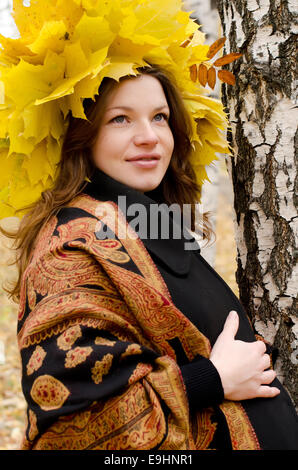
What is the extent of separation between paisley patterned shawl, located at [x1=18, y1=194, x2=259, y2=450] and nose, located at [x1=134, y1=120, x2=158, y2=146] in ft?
1.23

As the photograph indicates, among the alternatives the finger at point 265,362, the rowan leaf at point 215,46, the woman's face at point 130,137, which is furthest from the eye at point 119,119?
the finger at point 265,362

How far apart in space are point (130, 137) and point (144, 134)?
6 centimetres

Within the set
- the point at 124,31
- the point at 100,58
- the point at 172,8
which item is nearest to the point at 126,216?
the point at 100,58

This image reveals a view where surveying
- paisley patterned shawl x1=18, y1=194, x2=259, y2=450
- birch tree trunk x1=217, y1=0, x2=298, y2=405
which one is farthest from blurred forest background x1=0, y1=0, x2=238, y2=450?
paisley patterned shawl x1=18, y1=194, x2=259, y2=450

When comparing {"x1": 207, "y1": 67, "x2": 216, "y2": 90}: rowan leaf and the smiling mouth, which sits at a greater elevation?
{"x1": 207, "y1": 67, "x2": 216, "y2": 90}: rowan leaf

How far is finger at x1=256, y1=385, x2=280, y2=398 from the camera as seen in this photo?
1.77m

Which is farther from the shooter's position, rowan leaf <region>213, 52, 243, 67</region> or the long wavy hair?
rowan leaf <region>213, 52, 243, 67</region>

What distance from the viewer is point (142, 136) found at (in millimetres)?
1893

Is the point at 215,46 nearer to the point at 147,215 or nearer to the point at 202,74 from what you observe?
the point at 202,74

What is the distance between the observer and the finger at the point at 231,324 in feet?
5.91

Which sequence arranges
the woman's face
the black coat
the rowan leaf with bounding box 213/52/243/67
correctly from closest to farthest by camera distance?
the black coat < the woman's face < the rowan leaf with bounding box 213/52/243/67

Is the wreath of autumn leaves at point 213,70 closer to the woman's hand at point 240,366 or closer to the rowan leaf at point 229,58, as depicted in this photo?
the rowan leaf at point 229,58

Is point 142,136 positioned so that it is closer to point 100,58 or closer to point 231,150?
point 100,58

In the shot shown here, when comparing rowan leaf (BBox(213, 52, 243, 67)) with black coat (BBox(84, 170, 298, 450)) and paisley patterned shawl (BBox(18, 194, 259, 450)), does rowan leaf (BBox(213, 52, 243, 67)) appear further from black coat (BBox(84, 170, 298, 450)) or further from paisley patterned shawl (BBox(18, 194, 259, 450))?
paisley patterned shawl (BBox(18, 194, 259, 450))
